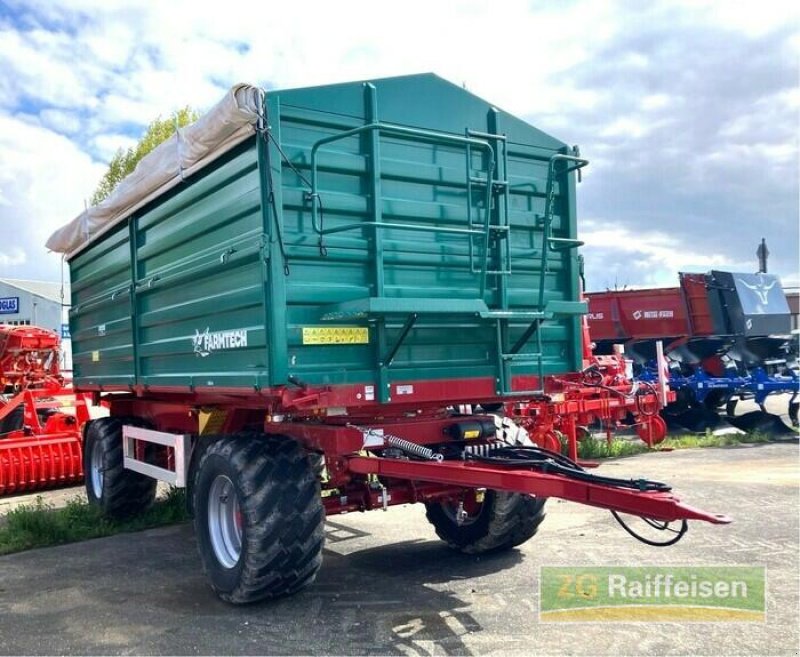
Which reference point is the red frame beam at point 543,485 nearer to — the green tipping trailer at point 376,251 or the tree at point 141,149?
the green tipping trailer at point 376,251

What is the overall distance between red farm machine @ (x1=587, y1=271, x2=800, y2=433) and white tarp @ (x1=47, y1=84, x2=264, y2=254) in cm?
933

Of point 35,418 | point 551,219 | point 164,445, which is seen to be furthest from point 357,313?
point 35,418

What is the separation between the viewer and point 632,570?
5.24 metres

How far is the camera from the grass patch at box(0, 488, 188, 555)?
643 cm

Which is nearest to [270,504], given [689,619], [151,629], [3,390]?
[151,629]

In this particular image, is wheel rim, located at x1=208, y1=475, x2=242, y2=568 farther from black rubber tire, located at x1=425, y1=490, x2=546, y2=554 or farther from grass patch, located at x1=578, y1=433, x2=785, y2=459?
grass patch, located at x1=578, y1=433, x2=785, y2=459

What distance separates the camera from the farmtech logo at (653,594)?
4.39 metres

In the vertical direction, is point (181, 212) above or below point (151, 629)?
above

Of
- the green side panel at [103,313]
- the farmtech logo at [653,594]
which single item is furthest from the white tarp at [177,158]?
the farmtech logo at [653,594]

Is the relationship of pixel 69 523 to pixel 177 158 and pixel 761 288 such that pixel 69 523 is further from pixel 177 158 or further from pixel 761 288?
pixel 761 288

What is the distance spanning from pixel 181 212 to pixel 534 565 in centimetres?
349

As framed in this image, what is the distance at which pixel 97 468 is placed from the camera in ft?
25.0

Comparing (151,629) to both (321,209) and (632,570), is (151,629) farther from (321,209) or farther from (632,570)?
(632,570)

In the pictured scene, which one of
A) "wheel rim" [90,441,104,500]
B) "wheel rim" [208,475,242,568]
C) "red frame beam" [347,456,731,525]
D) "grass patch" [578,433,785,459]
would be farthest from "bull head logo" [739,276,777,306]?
"wheel rim" [208,475,242,568]
